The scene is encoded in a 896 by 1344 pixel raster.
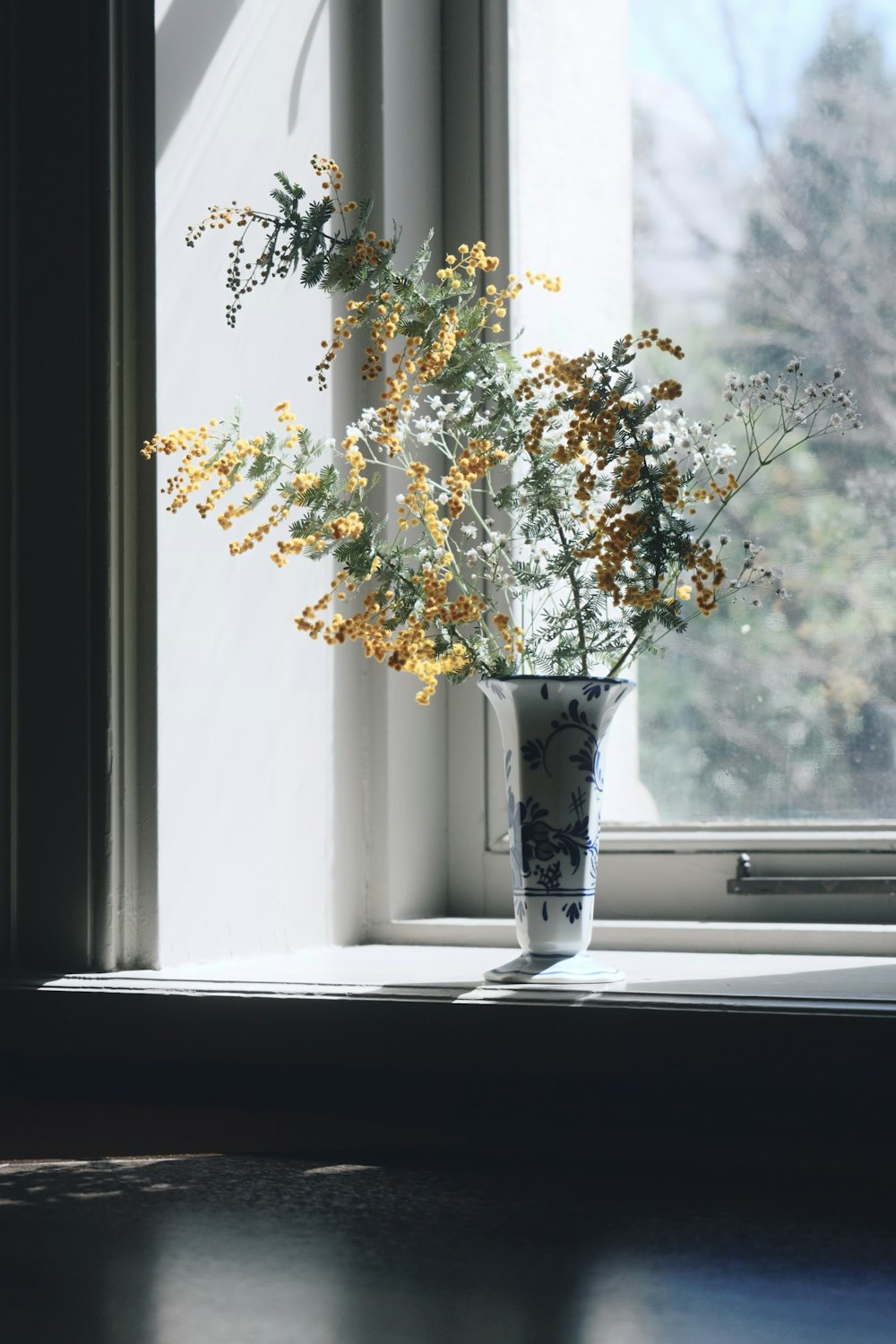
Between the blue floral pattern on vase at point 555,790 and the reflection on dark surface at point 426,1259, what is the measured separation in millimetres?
239

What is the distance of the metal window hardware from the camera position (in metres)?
1.44

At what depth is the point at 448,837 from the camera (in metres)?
1.66

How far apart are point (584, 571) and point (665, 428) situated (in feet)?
1.10

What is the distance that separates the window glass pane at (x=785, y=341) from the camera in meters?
1.50

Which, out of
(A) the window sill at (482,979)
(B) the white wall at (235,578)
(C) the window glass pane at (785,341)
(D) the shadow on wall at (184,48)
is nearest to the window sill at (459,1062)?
(A) the window sill at (482,979)

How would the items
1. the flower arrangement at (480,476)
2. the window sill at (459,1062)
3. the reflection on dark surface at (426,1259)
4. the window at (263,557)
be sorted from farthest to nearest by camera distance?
1. the window at (263,557)
2. the flower arrangement at (480,476)
3. the window sill at (459,1062)
4. the reflection on dark surface at (426,1259)

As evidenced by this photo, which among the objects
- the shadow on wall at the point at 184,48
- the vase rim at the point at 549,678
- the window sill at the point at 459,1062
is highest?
the shadow on wall at the point at 184,48

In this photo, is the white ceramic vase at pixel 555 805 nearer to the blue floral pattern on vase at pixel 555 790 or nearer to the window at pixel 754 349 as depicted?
the blue floral pattern on vase at pixel 555 790

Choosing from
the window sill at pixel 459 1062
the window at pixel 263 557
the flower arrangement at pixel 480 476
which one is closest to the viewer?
the window sill at pixel 459 1062

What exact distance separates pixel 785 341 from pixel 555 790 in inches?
23.7

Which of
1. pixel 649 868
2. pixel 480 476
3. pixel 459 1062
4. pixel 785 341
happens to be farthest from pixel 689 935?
pixel 785 341

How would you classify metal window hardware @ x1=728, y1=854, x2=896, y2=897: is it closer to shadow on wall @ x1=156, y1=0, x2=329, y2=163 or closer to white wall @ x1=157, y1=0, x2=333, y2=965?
white wall @ x1=157, y1=0, x2=333, y2=965

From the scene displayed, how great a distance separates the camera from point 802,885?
1.45 m

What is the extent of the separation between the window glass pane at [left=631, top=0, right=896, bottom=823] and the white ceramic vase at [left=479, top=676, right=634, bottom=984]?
346 mm
